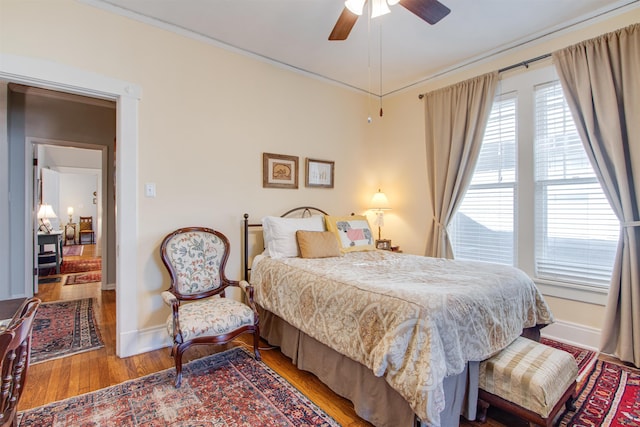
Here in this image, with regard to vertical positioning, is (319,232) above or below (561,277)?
above

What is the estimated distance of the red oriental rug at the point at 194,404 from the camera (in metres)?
1.72

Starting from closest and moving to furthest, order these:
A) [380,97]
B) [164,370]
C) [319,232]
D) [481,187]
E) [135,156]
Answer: [164,370] < [135,156] < [319,232] < [481,187] < [380,97]

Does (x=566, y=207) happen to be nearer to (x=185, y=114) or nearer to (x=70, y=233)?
(x=185, y=114)

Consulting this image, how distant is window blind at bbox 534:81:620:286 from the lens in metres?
2.65

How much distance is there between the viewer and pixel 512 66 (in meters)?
3.08

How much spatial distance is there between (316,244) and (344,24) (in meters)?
1.80

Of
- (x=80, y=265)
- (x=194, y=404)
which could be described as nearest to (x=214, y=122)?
(x=194, y=404)

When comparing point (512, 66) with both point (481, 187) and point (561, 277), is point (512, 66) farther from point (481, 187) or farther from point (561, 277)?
point (561, 277)

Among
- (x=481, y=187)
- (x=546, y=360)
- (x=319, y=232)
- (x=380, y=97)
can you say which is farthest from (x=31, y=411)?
(x=380, y=97)

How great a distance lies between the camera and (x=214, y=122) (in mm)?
2984

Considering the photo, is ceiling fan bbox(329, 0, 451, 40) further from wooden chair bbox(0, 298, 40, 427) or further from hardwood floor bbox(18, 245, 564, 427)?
hardwood floor bbox(18, 245, 564, 427)

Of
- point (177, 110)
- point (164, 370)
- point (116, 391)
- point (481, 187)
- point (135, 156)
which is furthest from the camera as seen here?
point (481, 187)

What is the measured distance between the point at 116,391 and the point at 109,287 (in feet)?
10.4

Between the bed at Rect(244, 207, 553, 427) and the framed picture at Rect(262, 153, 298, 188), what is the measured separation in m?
1.01
